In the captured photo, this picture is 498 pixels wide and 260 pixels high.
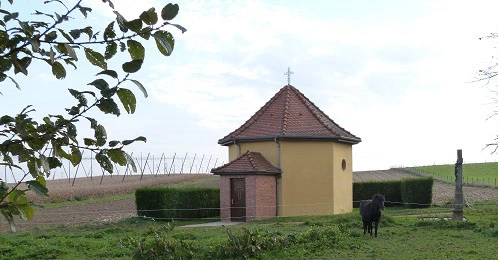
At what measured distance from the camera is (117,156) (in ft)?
8.30

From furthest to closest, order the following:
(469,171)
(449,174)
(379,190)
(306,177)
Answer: (469,171)
(449,174)
(379,190)
(306,177)

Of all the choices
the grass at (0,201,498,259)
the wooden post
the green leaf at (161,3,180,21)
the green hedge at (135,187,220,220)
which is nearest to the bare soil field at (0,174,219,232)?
the green hedge at (135,187,220,220)

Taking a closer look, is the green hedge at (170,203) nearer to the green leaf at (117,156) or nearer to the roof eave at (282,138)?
the roof eave at (282,138)

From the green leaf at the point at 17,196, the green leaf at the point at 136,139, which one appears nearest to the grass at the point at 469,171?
the green leaf at the point at 136,139

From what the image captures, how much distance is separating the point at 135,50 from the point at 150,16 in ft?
0.54

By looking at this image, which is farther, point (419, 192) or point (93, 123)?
point (419, 192)

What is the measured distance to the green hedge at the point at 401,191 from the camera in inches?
1341

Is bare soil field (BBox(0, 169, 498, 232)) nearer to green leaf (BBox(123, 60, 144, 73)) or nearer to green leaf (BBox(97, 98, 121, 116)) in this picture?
green leaf (BBox(97, 98, 121, 116))

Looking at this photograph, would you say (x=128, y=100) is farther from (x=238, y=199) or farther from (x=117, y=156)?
(x=238, y=199)

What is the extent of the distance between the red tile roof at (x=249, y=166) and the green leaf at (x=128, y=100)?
961 inches

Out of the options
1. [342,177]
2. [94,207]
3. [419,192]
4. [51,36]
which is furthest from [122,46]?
[94,207]

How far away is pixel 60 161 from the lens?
99.2 inches

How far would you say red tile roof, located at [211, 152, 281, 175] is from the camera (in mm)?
27023

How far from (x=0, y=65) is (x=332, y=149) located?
26.8 meters
